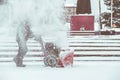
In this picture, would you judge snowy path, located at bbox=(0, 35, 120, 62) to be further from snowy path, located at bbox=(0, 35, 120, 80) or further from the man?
the man

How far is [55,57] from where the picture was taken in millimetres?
7879

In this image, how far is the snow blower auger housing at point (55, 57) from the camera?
7.82 metres

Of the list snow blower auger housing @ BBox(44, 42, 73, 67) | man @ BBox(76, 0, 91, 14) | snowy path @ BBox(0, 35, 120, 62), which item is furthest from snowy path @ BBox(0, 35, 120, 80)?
man @ BBox(76, 0, 91, 14)

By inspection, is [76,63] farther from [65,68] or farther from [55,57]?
[65,68]

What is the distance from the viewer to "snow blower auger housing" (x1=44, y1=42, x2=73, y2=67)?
7824 millimetres

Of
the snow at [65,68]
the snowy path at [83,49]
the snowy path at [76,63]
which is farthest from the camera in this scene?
the snowy path at [83,49]

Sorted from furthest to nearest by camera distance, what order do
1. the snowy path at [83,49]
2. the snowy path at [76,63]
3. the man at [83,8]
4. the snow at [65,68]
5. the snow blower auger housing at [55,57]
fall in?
the man at [83,8]
the snowy path at [83,49]
the snow blower auger housing at [55,57]
the snowy path at [76,63]
the snow at [65,68]

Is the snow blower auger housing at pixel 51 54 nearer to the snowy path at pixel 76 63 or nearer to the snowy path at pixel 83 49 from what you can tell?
the snowy path at pixel 76 63

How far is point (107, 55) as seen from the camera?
10.4 m

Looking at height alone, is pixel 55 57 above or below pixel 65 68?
above

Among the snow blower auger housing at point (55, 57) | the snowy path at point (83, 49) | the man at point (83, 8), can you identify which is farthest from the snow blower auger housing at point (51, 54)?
the man at point (83, 8)

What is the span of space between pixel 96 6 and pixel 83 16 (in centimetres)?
1304

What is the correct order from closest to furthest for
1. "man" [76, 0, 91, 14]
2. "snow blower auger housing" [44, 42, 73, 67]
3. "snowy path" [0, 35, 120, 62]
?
"snow blower auger housing" [44, 42, 73, 67] → "snowy path" [0, 35, 120, 62] → "man" [76, 0, 91, 14]

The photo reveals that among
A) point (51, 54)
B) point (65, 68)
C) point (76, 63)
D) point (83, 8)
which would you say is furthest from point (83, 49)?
point (83, 8)
